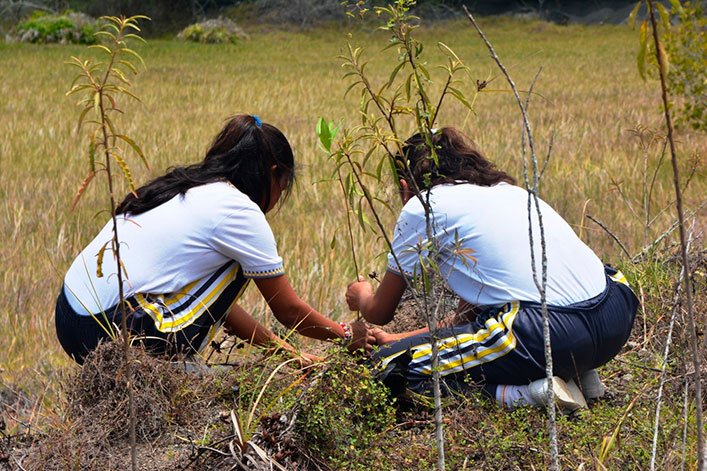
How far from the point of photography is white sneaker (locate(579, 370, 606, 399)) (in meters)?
3.06

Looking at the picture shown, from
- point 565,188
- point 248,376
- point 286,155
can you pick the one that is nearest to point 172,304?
point 248,376

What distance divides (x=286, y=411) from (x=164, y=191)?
92cm

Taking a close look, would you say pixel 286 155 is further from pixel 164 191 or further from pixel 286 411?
pixel 286 411

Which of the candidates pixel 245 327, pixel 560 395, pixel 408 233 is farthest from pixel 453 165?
pixel 245 327

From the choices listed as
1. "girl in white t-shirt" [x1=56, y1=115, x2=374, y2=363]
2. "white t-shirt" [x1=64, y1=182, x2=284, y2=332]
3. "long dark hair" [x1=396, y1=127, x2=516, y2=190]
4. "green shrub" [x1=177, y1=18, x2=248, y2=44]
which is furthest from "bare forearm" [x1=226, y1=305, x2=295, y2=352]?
"green shrub" [x1=177, y1=18, x2=248, y2=44]

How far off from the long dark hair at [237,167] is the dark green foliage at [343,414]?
2.34 ft

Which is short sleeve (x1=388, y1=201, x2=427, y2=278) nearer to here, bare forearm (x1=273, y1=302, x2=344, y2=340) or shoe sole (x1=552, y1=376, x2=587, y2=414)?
bare forearm (x1=273, y1=302, x2=344, y2=340)

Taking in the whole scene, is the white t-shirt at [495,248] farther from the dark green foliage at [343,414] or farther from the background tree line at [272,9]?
the background tree line at [272,9]

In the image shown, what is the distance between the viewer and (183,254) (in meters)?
3.07

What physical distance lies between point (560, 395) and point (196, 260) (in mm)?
1120

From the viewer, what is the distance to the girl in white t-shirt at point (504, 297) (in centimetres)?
291

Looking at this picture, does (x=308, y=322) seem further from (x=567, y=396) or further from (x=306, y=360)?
(x=567, y=396)

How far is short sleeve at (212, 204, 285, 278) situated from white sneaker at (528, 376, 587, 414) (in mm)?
834

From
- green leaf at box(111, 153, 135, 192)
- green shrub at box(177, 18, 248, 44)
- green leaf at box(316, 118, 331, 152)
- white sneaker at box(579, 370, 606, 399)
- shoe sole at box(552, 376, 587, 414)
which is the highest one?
green leaf at box(111, 153, 135, 192)
